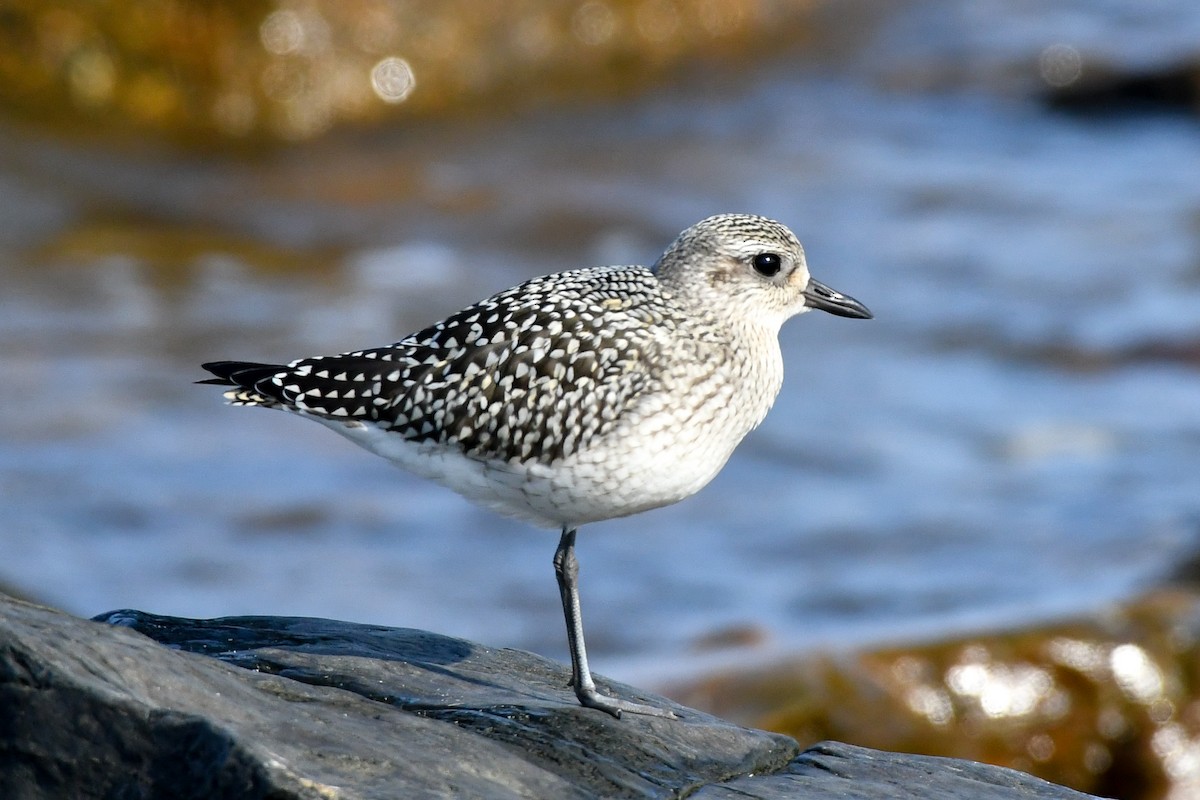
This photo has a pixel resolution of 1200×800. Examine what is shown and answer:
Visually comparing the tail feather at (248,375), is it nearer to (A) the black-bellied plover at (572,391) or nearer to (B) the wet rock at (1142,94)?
(A) the black-bellied plover at (572,391)

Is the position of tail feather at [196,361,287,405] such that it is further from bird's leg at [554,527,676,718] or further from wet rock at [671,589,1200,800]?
wet rock at [671,589,1200,800]

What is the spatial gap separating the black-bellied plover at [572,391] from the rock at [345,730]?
0.40 meters

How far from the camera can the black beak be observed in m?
6.89

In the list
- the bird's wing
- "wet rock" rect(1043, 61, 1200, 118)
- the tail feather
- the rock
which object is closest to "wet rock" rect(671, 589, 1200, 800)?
the rock

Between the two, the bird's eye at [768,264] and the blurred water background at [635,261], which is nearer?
the bird's eye at [768,264]

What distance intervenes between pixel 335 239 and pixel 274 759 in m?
13.8

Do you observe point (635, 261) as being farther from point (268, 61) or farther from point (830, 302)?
point (830, 302)

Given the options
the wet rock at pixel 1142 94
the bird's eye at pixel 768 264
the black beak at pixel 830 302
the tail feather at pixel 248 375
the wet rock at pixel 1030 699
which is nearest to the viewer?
the tail feather at pixel 248 375

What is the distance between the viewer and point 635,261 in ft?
57.0

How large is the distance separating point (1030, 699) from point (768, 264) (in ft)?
10.3

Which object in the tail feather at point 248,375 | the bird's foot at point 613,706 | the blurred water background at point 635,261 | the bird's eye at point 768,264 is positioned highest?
the blurred water background at point 635,261

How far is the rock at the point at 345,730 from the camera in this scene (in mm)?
4516

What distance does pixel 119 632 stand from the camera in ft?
16.2

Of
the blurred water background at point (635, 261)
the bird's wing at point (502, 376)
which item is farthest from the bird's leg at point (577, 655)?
the blurred water background at point (635, 261)
